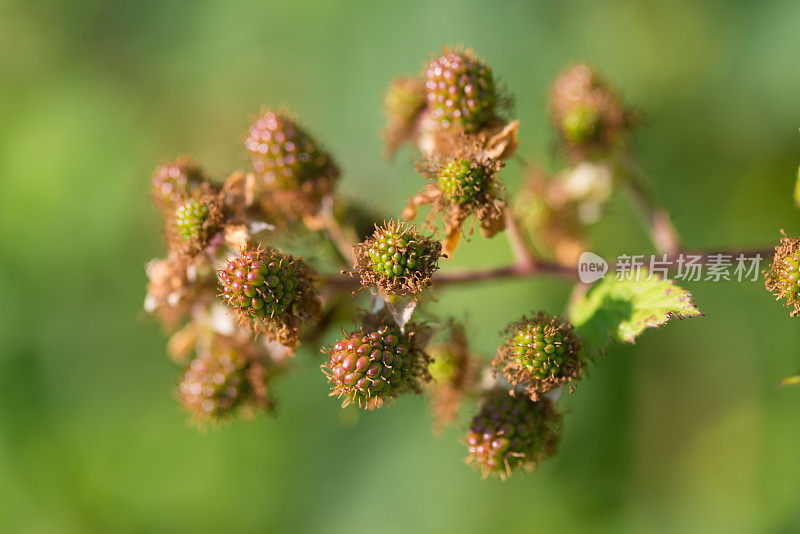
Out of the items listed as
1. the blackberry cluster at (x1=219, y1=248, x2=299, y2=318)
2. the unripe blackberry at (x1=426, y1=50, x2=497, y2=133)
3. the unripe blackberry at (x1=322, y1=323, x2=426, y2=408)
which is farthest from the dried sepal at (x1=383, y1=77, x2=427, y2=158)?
the unripe blackberry at (x1=322, y1=323, x2=426, y2=408)

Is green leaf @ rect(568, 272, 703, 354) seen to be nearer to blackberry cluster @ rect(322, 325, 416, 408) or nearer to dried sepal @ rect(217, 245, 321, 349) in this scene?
blackberry cluster @ rect(322, 325, 416, 408)

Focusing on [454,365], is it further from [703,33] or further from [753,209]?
[703,33]

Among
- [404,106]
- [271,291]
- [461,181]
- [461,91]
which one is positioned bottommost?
[271,291]

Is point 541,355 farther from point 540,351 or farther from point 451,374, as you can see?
point 451,374

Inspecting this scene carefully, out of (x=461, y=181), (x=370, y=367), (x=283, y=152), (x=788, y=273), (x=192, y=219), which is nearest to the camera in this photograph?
(x=788, y=273)

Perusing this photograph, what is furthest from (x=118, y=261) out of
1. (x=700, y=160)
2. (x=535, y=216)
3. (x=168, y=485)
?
(x=700, y=160)

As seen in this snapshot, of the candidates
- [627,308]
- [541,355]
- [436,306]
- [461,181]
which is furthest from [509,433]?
[436,306]
